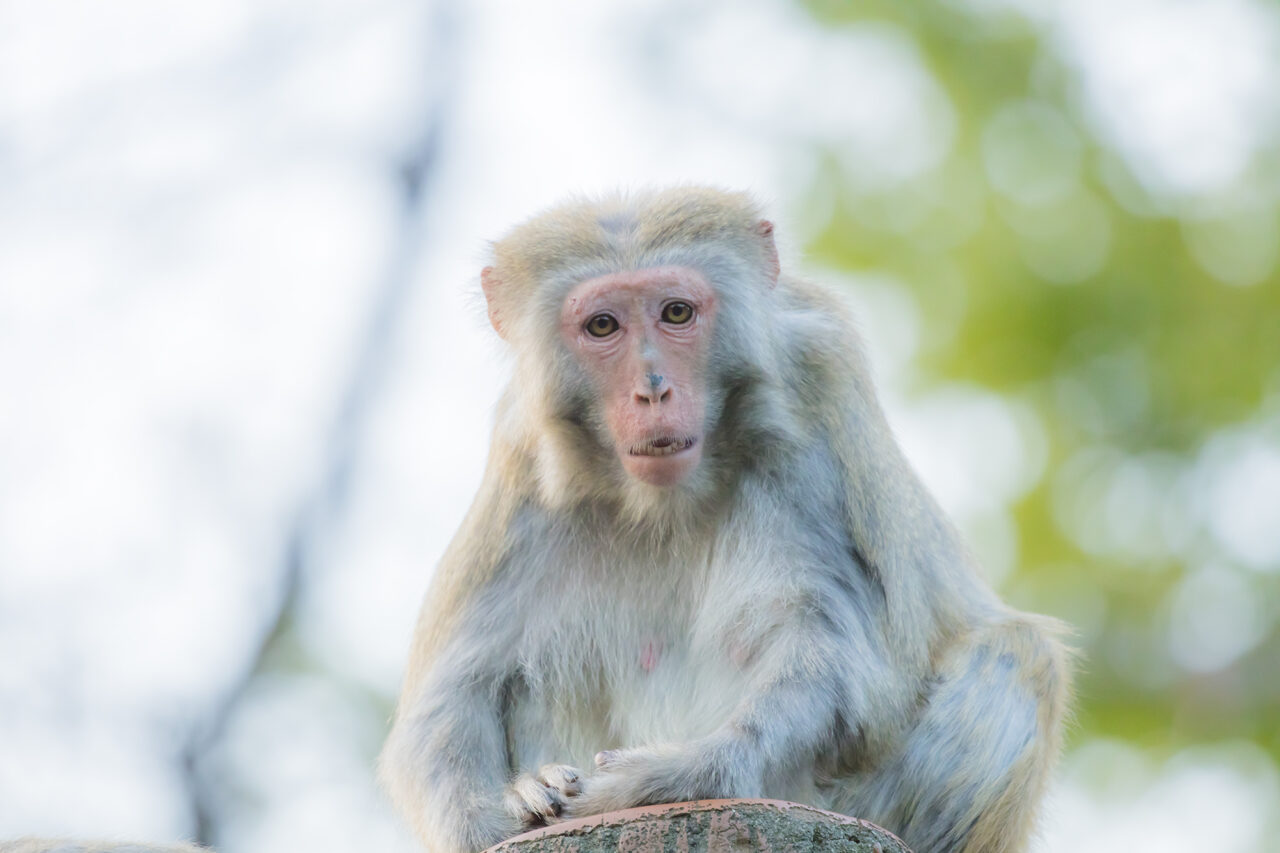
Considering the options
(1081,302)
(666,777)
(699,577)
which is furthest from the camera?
(1081,302)

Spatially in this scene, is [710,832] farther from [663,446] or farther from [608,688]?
[608,688]

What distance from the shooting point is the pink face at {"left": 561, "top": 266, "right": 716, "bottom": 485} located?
532cm

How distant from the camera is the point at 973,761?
575 centimetres

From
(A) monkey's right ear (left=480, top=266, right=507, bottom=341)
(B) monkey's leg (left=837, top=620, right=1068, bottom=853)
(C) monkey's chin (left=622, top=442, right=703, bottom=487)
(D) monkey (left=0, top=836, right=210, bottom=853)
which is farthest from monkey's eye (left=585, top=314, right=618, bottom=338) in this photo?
(D) monkey (left=0, top=836, right=210, bottom=853)

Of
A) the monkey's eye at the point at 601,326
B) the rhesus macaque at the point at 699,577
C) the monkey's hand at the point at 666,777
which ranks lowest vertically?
the monkey's hand at the point at 666,777

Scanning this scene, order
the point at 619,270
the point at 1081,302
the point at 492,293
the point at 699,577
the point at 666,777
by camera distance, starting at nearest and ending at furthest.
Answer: the point at 666,777, the point at 619,270, the point at 699,577, the point at 492,293, the point at 1081,302

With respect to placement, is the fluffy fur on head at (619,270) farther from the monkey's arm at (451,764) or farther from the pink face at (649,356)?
the monkey's arm at (451,764)

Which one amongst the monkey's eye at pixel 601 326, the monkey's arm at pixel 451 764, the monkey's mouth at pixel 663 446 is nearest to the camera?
the monkey's mouth at pixel 663 446

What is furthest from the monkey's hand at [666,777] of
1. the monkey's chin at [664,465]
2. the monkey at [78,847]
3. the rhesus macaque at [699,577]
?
the monkey at [78,847]

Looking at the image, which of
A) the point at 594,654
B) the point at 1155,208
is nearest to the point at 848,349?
the point at 594,654

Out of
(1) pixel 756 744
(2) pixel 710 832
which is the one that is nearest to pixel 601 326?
(1) pixel 756 744

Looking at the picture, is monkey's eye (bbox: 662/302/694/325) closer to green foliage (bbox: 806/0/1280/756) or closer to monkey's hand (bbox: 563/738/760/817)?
monkey's hand (bbox: 563/738/760/817)

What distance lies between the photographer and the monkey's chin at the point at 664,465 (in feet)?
17.5

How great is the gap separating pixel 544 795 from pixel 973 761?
157cm
